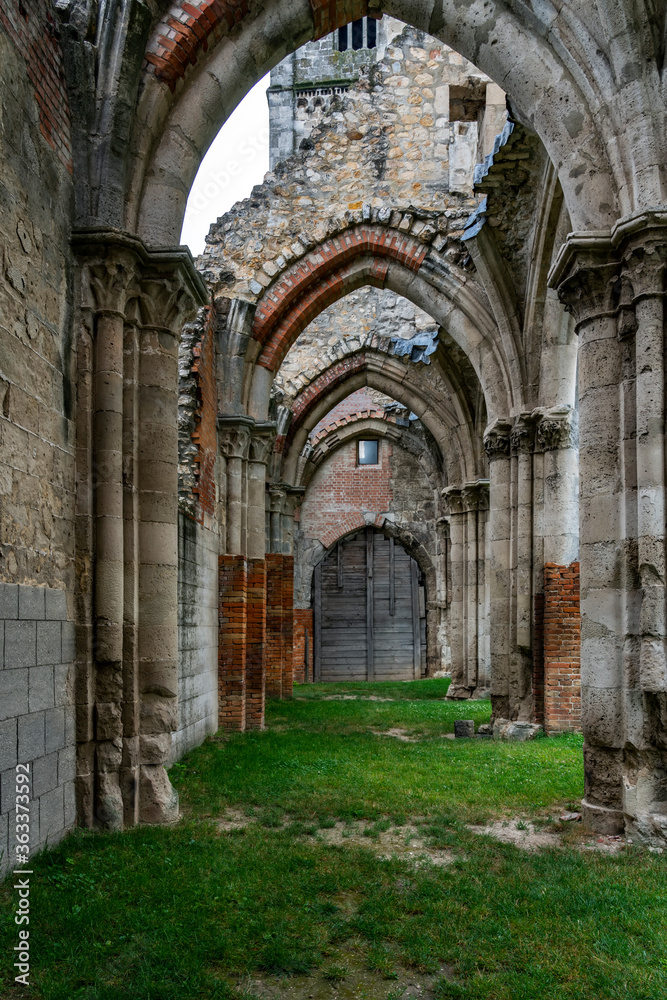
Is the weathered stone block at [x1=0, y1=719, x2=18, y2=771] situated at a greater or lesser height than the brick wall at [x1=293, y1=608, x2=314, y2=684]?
greater

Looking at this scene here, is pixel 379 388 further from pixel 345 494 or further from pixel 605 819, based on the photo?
pixel 605 819

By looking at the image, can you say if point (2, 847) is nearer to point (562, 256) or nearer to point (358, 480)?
point (562, 256)

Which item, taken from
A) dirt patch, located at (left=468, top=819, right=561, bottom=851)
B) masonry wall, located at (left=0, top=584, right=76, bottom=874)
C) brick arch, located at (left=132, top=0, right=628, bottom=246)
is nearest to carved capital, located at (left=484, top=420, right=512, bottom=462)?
brick arch, located at (left=132, top=0, right=628, bottom=246)

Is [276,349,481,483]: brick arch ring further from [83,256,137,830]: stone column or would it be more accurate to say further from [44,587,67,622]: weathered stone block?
[44,587,67,622]: weathered stone block

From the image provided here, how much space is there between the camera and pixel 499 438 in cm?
1068

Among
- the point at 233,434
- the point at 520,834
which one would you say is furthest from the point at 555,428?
the point at 520,834

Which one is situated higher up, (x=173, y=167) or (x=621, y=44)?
(x=621, y=44)

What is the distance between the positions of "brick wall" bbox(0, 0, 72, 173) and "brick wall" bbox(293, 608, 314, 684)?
18446 millimetres

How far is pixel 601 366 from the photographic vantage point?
17.5ft

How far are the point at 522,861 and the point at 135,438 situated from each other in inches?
137

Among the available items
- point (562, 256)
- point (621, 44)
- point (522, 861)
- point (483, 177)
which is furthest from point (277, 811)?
point (483, 177)

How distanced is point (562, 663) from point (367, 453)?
14.2 metres

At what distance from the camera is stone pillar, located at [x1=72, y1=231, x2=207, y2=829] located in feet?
16.8

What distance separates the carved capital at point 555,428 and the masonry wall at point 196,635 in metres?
4.26
